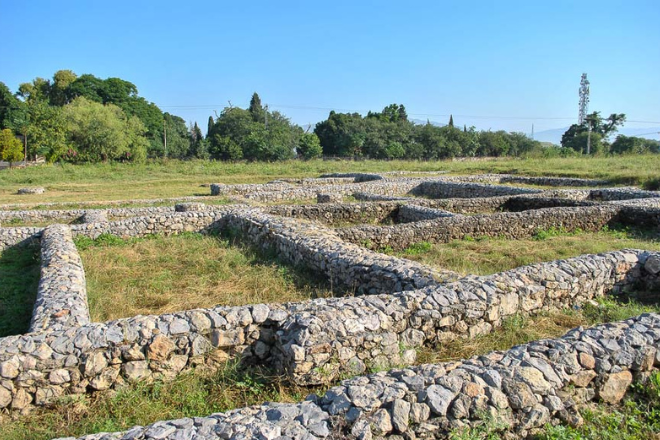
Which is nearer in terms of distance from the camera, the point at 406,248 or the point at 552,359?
the point at 552,359

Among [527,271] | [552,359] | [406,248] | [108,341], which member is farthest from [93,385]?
[406,248]

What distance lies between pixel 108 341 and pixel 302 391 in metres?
1.81

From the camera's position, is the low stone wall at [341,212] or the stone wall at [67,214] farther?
the stone wall at [67,214]

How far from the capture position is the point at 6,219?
556 inches

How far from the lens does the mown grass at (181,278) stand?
678 centimetres

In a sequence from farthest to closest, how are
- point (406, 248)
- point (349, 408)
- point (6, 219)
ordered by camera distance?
point (6, 219) < point (406, 248) < point (349, 408)

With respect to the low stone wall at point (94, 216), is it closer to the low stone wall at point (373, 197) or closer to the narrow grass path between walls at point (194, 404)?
the low stone wall at point (373, 197)

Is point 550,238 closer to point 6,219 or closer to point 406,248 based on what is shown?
point 406,248

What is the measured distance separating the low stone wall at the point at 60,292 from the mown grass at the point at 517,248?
5632 mm

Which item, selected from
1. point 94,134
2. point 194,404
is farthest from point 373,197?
point 94,134

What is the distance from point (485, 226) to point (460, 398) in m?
8.66

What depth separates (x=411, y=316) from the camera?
4.91 meters

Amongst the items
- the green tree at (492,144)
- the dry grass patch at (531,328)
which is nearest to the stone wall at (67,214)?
the dry grass patch at (531,328)

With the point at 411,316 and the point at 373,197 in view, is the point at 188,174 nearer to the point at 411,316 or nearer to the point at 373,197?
the point at 373,197
